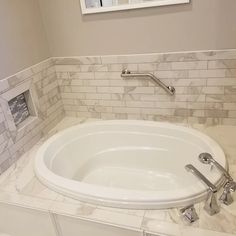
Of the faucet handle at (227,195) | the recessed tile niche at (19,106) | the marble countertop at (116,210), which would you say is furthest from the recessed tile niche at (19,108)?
the faucet handle at (227,195)

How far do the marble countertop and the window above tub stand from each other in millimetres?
1023

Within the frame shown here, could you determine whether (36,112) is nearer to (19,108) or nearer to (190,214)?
(19,108)

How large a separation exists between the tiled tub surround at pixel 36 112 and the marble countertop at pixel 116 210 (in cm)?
Answer: 13

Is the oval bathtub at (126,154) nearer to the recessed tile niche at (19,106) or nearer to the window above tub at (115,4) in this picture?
the recessed tile niche at (19,106)

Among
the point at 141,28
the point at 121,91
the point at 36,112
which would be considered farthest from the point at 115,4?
the point at 36,112

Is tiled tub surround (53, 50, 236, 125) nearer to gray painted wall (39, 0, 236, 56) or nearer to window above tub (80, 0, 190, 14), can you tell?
gray painted wall (39, 0, 236, 56)

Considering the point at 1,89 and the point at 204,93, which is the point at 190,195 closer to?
the point at 204,93

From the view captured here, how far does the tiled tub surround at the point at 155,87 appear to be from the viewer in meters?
1.79

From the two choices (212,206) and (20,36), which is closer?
(212,206)

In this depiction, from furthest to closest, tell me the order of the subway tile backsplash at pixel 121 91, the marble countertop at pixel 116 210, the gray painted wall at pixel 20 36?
1. the subway tile backsplash at pixel 121 91
2. the gray painted wall at pixel 20 36
3. the marble countertop at pixel 116 210

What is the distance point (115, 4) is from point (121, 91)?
0.67 metres

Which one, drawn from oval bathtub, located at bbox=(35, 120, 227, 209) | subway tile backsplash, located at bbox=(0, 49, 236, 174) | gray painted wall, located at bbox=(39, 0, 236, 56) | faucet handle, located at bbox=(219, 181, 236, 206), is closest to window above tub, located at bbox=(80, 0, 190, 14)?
gray painted wall, located at bbox=(39, 0, 236, 56)

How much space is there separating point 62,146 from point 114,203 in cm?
83

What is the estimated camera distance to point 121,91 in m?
2.09
